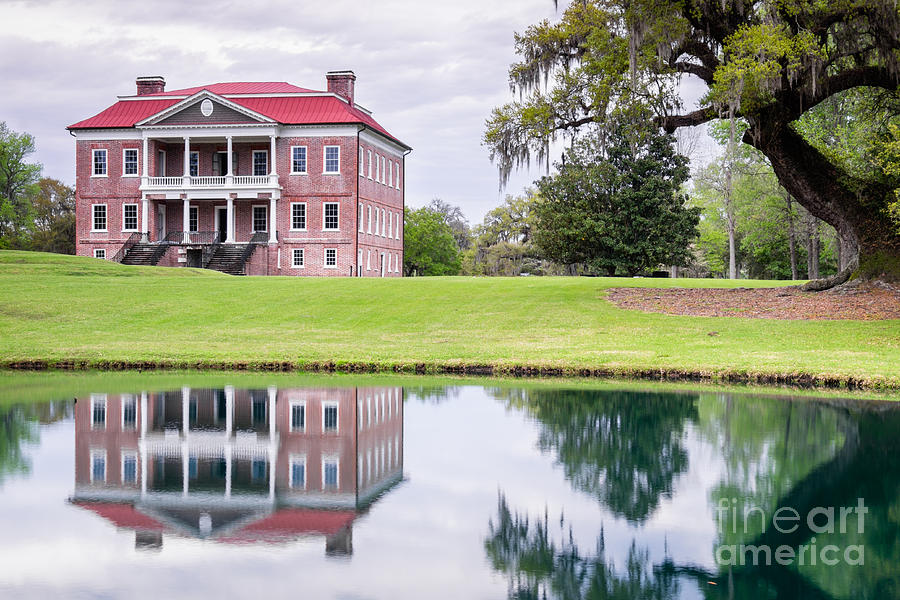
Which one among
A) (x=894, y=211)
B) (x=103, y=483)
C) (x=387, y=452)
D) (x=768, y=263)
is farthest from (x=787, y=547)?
(x=768, y=263)

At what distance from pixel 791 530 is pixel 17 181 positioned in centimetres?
8549

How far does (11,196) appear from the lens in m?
79.9

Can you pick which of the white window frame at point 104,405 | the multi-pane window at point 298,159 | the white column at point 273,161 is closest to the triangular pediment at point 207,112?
the white column at point 273,161

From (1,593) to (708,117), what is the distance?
805 inches

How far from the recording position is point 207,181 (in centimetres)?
4869

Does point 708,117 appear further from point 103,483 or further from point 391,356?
point 103,483

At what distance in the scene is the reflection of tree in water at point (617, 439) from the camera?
8180mm

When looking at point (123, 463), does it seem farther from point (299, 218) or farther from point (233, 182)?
point (233, 182)

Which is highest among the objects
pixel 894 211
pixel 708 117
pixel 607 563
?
pixel 708 117

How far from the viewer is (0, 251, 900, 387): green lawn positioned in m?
16.8

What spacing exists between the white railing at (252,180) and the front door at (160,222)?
209 inches

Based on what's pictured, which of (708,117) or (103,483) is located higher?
(708,117)

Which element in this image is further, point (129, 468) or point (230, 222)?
point (230, 222)

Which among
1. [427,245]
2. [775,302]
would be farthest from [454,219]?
[775,302]
